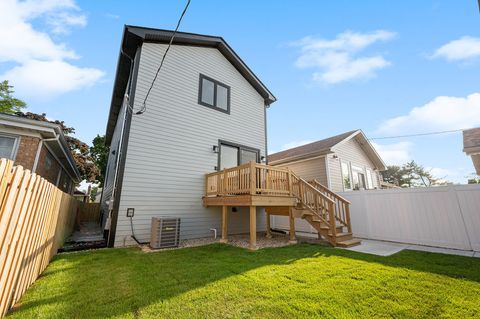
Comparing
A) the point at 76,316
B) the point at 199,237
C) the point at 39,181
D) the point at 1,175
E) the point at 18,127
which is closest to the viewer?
the point at 1,175

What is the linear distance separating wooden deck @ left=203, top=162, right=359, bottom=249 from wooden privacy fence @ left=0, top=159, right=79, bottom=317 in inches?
166

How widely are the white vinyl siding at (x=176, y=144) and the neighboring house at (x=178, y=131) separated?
3 centimetres

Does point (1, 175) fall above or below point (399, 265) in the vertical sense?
above

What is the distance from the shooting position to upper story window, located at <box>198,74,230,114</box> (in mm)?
8625

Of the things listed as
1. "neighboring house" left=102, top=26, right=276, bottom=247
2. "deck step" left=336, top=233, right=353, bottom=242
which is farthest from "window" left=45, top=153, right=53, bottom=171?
"deck step" left=336, top=233, right=353, bottom=242

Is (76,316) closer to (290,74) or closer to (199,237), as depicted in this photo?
(199,237)

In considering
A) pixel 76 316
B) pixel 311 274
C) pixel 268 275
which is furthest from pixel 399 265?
pixel 76 316

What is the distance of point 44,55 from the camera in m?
7.80

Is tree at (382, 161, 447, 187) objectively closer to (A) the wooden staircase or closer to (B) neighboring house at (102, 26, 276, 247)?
(A) the wooden staircase

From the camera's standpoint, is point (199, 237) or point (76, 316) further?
point (199, 237)

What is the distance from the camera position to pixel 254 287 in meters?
2.96

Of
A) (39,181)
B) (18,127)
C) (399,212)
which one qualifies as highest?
(18,127)

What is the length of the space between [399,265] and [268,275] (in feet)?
8.97

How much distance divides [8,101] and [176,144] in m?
23.4
